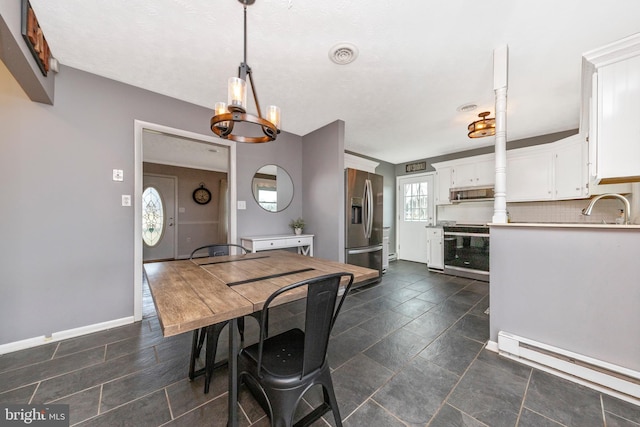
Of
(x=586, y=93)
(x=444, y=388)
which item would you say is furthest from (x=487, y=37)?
(x=444, y=388)

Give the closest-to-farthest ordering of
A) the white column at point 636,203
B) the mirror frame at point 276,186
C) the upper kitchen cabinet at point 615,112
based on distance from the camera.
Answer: the upper kitchen cabinet at point 615,112, the white column at point 636,203, the mirror frame at point 276,186

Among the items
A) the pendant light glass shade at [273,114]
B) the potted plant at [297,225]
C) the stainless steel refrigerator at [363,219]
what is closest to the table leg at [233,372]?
the pendant light glass shade at [273,114]

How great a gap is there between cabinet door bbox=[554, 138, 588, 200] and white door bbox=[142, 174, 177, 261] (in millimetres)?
7557

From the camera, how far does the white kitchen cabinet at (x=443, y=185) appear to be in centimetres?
465

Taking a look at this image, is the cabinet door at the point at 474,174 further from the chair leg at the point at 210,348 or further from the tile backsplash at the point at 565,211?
the chair leg at the point at 210,348

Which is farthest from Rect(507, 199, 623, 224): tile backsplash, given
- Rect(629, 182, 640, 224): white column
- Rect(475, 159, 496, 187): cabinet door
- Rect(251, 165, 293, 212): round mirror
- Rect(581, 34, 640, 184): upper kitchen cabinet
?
Rect(251, 165, 293, 212): round mirror

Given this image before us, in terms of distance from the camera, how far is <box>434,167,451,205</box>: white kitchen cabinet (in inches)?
183

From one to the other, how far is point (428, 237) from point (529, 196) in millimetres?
1731

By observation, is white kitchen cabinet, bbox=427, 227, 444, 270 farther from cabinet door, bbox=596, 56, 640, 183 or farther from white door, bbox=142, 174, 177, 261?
white door, bbox=142, 174, 177, 261

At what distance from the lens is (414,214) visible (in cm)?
550

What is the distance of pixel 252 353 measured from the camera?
116 cm

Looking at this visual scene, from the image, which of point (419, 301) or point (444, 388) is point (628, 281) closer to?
point (444, 388)

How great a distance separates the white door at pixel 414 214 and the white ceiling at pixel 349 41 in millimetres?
2482

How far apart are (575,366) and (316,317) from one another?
191 cm
